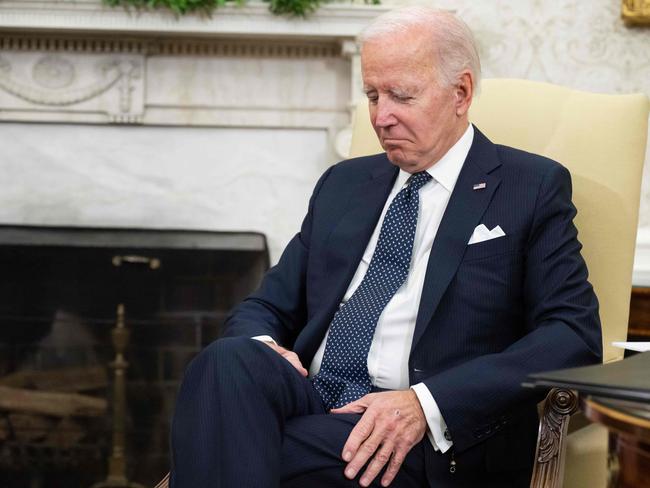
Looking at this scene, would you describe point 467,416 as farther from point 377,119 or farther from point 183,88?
point 183,88

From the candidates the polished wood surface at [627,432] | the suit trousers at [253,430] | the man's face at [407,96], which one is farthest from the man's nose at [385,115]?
the polished wood surface at [627,432]

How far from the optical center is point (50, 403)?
343 cm

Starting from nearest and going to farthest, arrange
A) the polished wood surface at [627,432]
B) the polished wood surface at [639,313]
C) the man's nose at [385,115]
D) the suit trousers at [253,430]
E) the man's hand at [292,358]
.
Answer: the polished wood surface at [627,432] < the suit trousers at [253,430] < the man's hand at [292,358] < the man's nose at [385,115] < the polished wood surface at [639,313]

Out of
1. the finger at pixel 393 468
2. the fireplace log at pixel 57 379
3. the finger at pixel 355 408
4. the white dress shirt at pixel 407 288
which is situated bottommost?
the fireplace log at pixel 57 379

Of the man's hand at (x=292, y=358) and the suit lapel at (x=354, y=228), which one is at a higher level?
the suit lapel at (x=354, y=228)

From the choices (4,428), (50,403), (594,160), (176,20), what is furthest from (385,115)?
(4,428)

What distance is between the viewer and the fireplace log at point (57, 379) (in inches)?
136

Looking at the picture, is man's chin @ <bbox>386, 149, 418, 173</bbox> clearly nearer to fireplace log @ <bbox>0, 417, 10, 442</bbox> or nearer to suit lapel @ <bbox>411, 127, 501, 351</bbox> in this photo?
suit lapel @ <bbox>411, 127, 501, 351</bbox>

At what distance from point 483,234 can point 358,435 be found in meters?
0.44

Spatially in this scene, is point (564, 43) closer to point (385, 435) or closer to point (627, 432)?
point (385, 435)

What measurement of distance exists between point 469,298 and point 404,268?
0.48ft

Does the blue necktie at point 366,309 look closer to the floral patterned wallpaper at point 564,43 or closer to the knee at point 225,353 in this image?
the knee at point 225,353

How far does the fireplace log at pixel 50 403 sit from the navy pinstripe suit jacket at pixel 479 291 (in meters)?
1.64

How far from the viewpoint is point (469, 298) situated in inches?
68.1
